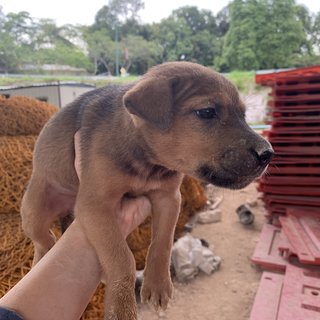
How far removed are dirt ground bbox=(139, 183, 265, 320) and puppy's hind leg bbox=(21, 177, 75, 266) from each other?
112 cm

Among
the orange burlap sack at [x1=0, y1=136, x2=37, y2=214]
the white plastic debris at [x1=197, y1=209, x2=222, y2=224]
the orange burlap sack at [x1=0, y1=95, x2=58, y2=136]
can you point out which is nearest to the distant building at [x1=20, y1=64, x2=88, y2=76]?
the orange burlap sack at [x1=0, y1=95, x2=58, y2=136]

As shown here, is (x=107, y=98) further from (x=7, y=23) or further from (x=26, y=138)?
(x=7, y=23)

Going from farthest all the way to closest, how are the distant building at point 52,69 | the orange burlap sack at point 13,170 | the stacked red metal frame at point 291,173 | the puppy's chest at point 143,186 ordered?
the distant building at point 52,69 < the stacked red metal frame at point 291,173 < the orange burlap sack at point 13,170 < the puppy's chest at point 143,186

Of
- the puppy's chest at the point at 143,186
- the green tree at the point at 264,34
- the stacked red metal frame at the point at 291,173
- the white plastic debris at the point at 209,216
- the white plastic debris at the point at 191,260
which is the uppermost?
the green tree at the point at 264,34

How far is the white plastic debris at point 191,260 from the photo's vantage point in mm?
3066

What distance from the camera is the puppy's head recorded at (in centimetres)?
117

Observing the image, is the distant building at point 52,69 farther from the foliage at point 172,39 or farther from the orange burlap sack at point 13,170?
the orange burlap sack at point 13,170

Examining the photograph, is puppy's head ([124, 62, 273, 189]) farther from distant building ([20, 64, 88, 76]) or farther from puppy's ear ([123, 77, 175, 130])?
distant building ([20, 64, 88, 76])

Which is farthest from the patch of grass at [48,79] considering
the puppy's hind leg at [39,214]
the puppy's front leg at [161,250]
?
the puppy's front leg at [161,250]

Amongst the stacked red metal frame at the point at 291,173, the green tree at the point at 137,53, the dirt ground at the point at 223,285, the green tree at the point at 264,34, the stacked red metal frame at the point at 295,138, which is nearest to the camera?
the dirt ground at the point at 223,285

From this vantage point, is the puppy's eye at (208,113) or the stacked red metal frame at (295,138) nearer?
the puppy's eye at (208,113)

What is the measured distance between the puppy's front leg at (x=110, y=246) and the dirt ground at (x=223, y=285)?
123cm

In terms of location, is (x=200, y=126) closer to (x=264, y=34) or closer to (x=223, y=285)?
(x=223, y=285)

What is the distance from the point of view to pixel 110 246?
132 centimetres
